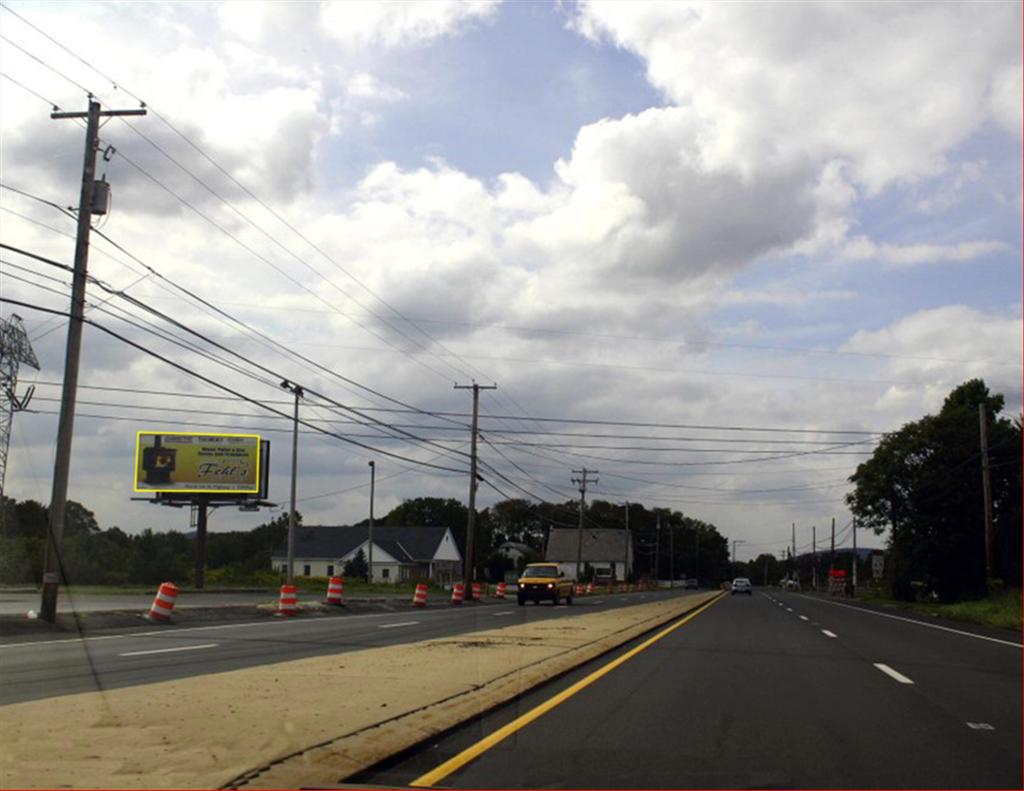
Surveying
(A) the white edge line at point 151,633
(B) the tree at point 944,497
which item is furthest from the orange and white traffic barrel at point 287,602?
(B) the tree at point 944,497

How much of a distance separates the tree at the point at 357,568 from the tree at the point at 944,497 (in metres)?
52.1

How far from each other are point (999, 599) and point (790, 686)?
101 feet

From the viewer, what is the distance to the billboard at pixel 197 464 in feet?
212

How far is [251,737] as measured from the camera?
8.73 m

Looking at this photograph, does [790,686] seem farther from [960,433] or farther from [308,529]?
[308,529]

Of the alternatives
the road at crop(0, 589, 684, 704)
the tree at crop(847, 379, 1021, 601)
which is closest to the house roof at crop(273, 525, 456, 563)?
the tree at crop(847, 379, 1021, 601)

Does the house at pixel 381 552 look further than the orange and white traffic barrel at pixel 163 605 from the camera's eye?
Yes

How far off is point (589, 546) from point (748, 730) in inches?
5482

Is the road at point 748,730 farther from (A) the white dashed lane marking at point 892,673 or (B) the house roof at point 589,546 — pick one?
(B) the house roof at point 589,546

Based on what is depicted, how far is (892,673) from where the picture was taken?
15742mm

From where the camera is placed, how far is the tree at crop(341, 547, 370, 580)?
4038 inches

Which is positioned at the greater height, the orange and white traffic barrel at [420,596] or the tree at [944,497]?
the tree at [944,497]

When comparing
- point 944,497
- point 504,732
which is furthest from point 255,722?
point 944,497

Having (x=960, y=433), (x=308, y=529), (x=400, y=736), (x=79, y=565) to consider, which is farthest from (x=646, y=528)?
(x=400, y=736)
